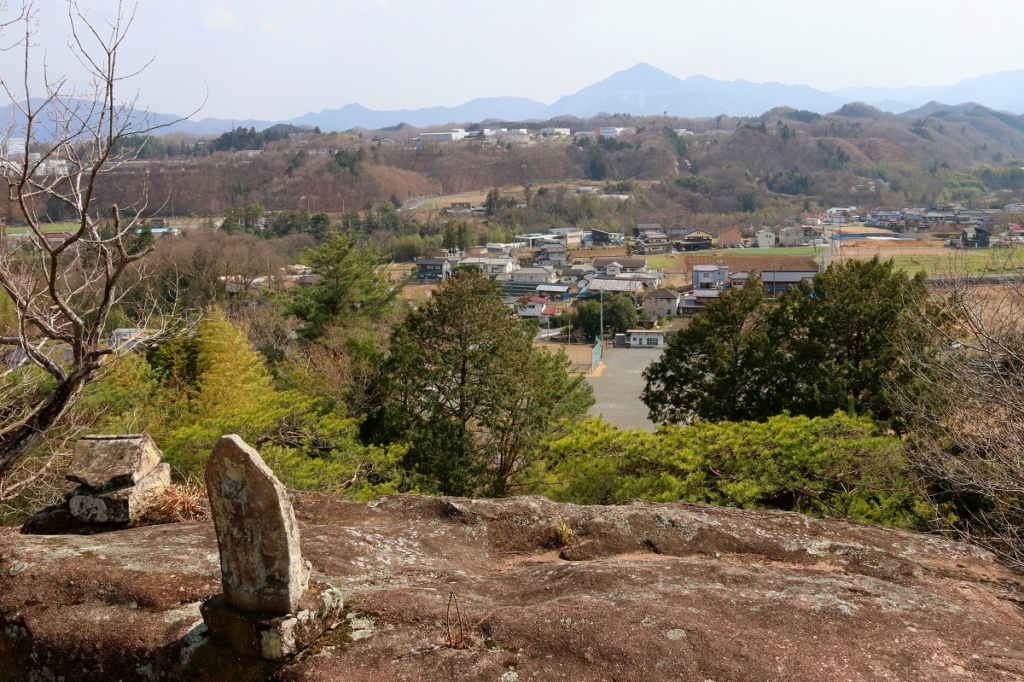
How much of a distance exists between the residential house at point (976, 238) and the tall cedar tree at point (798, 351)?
48.8 m

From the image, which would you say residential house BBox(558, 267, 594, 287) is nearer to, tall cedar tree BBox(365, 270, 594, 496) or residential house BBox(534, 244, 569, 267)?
residential house BBox(534, 244, 569, 267)

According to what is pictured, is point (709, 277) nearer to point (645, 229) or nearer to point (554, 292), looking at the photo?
point (554, 292)

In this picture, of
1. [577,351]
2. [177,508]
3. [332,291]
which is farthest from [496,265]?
[177,508]

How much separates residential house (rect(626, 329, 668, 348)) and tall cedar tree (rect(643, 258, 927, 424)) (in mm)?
21091

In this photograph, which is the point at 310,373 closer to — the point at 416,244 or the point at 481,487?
the point at 481,487

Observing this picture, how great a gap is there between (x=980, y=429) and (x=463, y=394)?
8.22m

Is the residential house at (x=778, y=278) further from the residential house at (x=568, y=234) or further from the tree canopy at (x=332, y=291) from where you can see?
the tree canopy at (x=332, y=291)

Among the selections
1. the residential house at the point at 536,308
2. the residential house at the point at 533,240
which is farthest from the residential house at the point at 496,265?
the residential house at the point at 533,240

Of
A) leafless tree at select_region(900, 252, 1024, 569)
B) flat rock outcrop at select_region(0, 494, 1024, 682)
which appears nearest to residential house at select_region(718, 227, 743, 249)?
leafless tree at select_region(900, 252, 1024, 569)

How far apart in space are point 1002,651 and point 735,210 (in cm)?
8529

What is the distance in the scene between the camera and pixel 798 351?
581 inches

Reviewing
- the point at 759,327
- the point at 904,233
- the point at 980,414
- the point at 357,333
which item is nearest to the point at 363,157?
the point at 904,233

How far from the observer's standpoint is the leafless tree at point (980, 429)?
7.11 m

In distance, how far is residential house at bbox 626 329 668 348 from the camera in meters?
37.9
